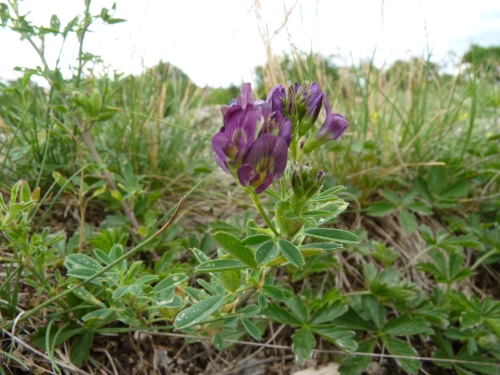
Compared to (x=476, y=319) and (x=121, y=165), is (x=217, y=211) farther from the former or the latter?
(x=476, y=319)

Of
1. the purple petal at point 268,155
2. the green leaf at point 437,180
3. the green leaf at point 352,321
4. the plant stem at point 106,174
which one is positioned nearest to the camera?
the purple petal at point 268,155

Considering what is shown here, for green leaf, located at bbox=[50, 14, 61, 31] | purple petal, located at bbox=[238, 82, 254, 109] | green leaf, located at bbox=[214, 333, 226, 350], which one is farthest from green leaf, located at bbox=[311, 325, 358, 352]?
green leaf, located at bbox=[50, 14, 61, 31]

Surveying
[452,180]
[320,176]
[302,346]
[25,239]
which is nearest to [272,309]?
[302,346]

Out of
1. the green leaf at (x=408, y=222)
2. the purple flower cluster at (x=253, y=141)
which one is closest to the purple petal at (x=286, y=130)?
the purple flower cluster at (x=253, y=141)

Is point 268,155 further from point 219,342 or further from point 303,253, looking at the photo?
point 219,342

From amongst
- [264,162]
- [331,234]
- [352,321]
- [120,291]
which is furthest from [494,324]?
[120,291]

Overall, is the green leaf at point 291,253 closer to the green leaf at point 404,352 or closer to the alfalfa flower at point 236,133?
the alfalfa flower at point 236,133
